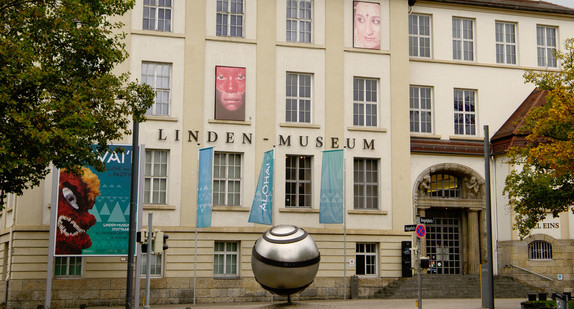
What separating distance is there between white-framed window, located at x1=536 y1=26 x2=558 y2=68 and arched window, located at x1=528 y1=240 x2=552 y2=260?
9.80m

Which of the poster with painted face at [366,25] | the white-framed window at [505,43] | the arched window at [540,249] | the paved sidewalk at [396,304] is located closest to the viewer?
the paved sidewalk at [396,304]

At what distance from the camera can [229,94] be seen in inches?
1325

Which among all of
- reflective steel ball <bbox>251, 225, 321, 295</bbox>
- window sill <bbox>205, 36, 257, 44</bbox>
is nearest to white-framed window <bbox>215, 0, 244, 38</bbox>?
window sill <bbox>205, 36, 257, 44</bbox>

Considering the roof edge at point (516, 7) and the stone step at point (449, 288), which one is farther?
the roof edge at point (516, 7)

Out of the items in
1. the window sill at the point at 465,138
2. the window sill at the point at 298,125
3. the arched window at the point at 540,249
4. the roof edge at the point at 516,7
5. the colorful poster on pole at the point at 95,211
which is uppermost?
the roof edge at the point at 516,7

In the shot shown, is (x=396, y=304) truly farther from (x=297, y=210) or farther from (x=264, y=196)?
(x=264, y=196)

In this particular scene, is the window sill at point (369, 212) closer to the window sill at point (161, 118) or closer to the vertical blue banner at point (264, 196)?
the vertical blue banner at point (264, 196)

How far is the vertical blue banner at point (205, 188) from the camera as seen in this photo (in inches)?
1224

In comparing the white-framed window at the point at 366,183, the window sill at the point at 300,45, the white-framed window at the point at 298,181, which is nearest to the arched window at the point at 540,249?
the white-framed window at the point at 366,183

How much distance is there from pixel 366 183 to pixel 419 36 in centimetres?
848

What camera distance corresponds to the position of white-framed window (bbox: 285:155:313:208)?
112 ft

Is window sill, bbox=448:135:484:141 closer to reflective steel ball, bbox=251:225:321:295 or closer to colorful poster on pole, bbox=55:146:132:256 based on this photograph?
reflective steel ball, bbox=251:225:321:295

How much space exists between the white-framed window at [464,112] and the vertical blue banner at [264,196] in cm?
1141

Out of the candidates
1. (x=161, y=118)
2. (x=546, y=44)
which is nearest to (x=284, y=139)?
(x=161, y=118)
